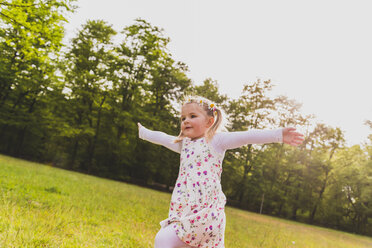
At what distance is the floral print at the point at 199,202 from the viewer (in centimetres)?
232

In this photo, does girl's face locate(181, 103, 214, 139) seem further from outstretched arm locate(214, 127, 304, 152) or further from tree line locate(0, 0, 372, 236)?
tree line locate(0, 0, 372, 236)

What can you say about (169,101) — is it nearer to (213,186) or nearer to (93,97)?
(93,97)

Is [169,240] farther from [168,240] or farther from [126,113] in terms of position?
[126,113]

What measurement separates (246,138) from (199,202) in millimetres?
733

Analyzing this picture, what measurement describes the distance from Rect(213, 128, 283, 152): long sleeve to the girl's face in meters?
0.23

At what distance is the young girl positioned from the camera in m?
2.34

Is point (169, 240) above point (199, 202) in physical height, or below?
below

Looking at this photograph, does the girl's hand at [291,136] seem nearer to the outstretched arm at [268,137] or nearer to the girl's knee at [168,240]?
the outstretched arm at [268,137]

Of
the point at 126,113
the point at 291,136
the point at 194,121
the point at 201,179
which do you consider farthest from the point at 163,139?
the point at 126,113

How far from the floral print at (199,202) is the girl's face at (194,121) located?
16 cm

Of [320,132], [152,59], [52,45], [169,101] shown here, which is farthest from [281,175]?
[52,45]

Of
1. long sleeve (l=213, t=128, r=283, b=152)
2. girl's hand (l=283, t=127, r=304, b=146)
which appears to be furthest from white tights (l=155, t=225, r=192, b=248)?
girl's hand (l=283, t=127, r=304, b=146)

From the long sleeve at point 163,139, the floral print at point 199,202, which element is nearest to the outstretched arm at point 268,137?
the floral print at point 199,202

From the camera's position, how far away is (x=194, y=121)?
2867 mm
